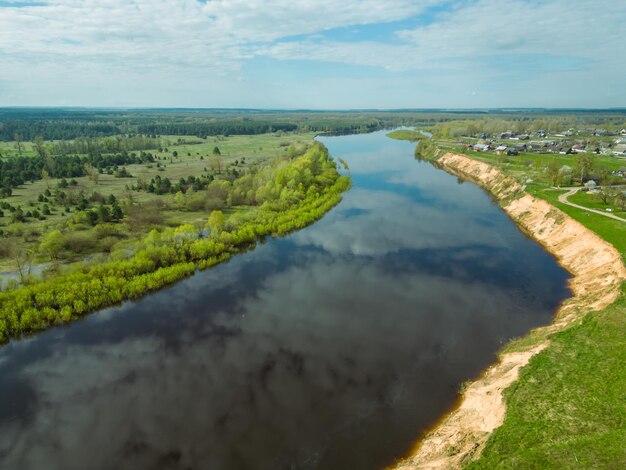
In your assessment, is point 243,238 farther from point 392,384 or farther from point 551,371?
point 551,371

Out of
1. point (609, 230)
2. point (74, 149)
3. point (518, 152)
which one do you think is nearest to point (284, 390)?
point (609, 230)

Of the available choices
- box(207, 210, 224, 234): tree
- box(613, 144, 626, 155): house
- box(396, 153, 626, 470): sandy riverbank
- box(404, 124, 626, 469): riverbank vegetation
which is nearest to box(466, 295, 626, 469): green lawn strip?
box(404, 124, 626, 469): riverbank vegetation

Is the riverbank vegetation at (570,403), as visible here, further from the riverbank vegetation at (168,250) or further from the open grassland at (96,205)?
the open grassland at (96,205)

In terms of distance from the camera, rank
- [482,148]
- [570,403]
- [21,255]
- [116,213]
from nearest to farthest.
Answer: [570,403]
[21,255]
[116,213]
[482,148]

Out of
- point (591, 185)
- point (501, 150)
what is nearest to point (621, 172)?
point (591, 185)

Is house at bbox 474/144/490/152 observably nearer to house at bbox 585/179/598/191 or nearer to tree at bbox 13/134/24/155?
house at bbox 585/179/598/191

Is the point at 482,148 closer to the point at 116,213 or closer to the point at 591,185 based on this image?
the point at 591,185
